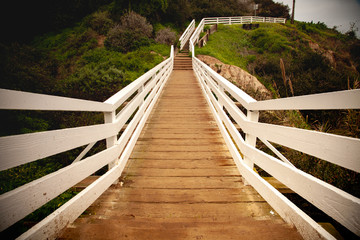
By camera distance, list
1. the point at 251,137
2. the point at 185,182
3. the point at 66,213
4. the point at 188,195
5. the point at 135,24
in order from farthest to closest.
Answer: the point at 135,24 < the point at 185,182 < the point at 251,137 < the point at 188,195 < the point at 66,213

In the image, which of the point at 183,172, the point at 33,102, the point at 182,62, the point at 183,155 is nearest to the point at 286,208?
the point at 183,172

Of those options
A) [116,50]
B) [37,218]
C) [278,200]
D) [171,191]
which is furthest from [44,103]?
[116,50]

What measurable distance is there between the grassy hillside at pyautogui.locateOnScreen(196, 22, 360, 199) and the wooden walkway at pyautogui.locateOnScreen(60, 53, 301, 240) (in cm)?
132

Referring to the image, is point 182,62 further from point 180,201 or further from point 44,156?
point 44,156

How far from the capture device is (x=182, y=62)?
14102 mm

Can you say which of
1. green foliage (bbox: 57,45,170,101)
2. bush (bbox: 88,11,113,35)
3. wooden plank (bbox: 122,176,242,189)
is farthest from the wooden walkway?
bush (bbox: 88,11,113,35)

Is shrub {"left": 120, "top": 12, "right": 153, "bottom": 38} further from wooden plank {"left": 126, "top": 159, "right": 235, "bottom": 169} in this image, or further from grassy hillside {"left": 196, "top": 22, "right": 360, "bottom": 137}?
wooden plank {"left": 126, "top": 159, "right": 235, "bottom": 169}

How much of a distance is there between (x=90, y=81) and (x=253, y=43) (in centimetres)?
1790

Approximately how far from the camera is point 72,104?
1611mm

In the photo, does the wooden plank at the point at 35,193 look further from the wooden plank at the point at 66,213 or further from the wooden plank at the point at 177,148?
the wooden plank at the point at 177,148

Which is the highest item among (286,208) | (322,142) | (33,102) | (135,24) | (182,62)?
(135,24)

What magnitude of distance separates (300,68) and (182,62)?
824cm

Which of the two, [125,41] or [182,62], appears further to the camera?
[125,41]

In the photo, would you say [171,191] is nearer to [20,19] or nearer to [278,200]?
[278,200]
